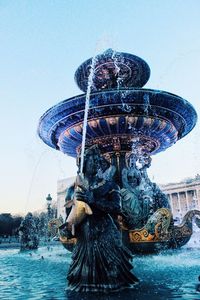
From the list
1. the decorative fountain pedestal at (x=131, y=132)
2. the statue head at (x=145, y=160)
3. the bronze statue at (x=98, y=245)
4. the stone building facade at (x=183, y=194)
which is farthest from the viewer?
the stone building facade at (x=183, y=194)

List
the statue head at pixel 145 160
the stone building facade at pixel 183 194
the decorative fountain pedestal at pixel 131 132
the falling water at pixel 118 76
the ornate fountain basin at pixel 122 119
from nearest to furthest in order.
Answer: the decorative fountain pedestal at pixel 131 132 → the ornate fountain basin at pixel 122 119 → the falling water at pixel 118 76 → the statue head at pixel 145 160 → the stone building facade at pixel 183 194

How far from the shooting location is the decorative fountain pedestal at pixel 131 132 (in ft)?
26.3

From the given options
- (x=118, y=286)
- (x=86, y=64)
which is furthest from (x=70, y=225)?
(x=86, y=64)

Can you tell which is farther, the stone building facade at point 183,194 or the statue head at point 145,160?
the stone building facade at point 183,194

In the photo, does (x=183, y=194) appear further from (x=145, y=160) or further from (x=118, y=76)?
(x=145, y=160)

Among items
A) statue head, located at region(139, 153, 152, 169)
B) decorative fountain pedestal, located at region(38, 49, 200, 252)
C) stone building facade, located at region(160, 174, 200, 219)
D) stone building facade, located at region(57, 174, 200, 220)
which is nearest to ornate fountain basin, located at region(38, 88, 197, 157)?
decorative fountain pedestal, located at region(38, 49, 200, 252)

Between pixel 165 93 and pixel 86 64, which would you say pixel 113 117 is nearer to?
pixel 165 93

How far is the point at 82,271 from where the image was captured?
160 inches

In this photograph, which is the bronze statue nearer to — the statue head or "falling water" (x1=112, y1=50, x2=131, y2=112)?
"falling water" (x1=112, y1=50, x2=131, y2=112)

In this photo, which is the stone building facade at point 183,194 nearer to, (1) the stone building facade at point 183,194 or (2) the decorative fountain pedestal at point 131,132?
(1) the stone building facade at point 183,194

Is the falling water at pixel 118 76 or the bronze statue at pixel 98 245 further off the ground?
the falling water at pixel 118 76

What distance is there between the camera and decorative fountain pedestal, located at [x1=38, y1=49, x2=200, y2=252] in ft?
26.3

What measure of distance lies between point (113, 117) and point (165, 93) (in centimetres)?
167

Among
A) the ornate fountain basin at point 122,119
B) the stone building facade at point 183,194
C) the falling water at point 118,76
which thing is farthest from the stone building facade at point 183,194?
the ornate fountain basin at point 122,119
